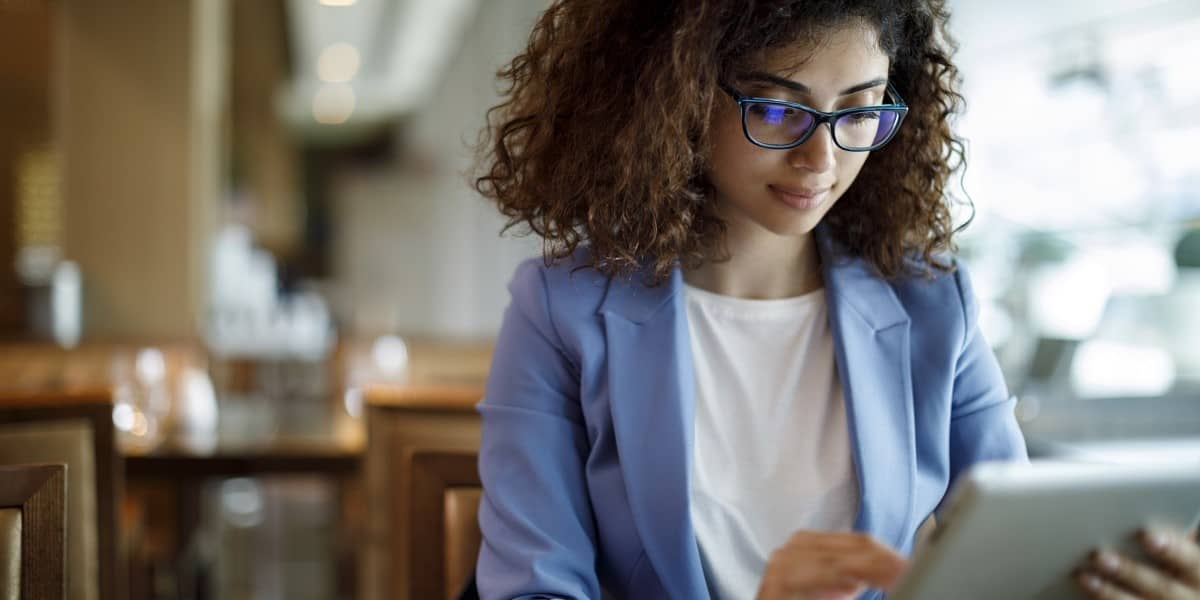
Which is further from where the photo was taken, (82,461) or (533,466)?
(82,461)

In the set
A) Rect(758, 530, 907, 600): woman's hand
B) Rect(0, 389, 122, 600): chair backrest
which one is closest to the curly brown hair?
Rect(758, 530, 907, 600): woman's hand

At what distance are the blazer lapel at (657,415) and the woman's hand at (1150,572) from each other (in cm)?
39

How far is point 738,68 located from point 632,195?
18cm

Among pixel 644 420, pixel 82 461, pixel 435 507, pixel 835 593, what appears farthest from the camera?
pixel 82 461

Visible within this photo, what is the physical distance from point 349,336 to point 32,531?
4195 mm

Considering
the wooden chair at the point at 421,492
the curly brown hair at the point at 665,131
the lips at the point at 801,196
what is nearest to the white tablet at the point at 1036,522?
the lips at the point at 801,196

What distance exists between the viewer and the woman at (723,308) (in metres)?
1.09

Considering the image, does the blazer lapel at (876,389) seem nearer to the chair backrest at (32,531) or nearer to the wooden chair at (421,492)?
the wooden chair at (421,492)

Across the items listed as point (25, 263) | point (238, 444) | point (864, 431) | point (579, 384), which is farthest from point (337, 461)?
point (25, 263)

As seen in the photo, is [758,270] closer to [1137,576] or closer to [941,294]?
[941,294]

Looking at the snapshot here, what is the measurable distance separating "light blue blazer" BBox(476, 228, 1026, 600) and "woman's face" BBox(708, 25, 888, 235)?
162 millimetres

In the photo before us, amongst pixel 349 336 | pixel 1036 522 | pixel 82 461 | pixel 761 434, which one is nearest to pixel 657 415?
pixel 761 434

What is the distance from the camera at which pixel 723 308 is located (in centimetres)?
124

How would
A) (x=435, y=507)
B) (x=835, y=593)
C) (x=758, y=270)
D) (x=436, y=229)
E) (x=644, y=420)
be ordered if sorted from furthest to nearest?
(x=436, y=229)
(x=435, y=507)
(x=758, y=270)
(x=644, y=420)
(x=835, y=593)
